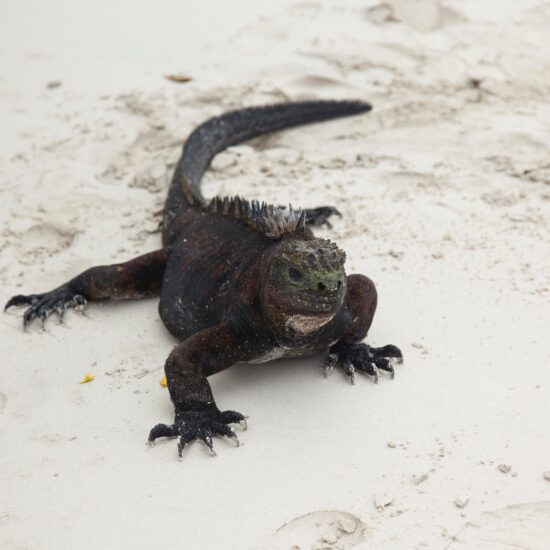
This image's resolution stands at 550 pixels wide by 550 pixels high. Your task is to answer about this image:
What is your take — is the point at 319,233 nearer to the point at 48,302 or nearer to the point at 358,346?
the point at 358,346

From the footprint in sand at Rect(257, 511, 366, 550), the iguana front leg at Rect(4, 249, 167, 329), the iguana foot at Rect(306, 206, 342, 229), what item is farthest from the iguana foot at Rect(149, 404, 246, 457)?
the iguana foot at Rect(306, 206, 342, 229)

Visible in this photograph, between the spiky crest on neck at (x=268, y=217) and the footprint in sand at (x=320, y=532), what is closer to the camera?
the footprint in sand at (x=320, y=532)

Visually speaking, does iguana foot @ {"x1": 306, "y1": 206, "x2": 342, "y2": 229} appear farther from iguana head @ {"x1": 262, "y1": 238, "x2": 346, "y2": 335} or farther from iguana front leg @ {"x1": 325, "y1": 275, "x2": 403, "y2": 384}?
iguana head @ {"x1": 262, "y1": 238, "x2": 346, "y2": 335}

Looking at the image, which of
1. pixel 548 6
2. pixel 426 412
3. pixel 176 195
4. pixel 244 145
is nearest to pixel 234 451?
pixel 426 412

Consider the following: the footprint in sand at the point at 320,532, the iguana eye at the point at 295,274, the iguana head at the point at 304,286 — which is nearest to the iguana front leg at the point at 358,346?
the iguana head at the point at 304,286

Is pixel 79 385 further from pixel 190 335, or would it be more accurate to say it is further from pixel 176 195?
pixel 176 195

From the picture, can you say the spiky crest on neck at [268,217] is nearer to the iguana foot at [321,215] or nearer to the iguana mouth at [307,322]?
the iguana mouth at [307,322]
